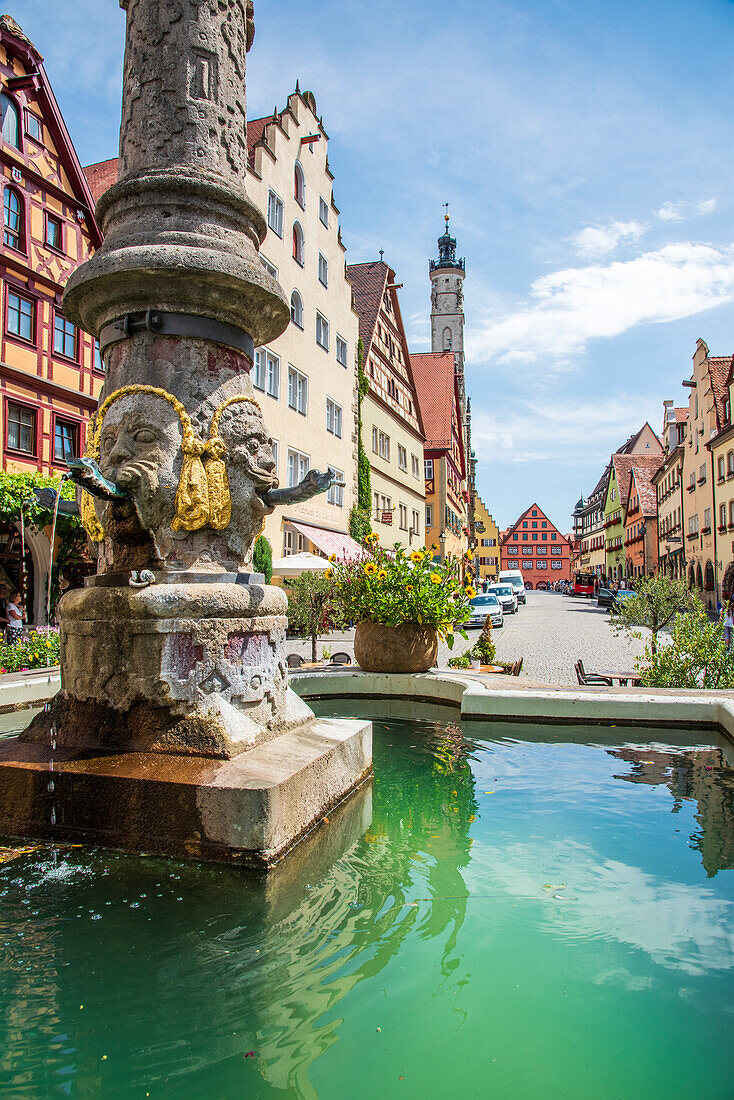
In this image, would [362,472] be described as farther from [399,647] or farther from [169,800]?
[169,800]

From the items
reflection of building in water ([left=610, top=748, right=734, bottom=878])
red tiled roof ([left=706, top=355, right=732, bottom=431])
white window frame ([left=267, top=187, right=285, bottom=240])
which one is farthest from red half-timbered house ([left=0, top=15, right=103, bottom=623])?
red tiled roof ([left=706, top=355, right=732, bottom=431])

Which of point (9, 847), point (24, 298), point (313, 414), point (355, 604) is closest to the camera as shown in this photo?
point (9, 847)

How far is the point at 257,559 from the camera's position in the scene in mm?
20328

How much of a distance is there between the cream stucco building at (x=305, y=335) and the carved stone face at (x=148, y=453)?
1812 centimetres

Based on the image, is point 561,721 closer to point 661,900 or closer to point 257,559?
point 661,900

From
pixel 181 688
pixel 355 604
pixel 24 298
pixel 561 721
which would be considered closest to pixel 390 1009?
pixel 181 688

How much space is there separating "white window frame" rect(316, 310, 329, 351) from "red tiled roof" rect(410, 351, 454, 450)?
25025mm

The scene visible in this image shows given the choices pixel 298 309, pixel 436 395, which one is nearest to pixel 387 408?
pixel 298 309

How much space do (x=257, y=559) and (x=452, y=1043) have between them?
18.7 m

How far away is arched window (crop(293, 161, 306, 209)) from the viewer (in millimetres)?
25152

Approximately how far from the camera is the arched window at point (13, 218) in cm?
1881

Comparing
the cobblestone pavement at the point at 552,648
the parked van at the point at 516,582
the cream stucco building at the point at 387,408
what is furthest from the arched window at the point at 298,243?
the parked van at the point at 516,582

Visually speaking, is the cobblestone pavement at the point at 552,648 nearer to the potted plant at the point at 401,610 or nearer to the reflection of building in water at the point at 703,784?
the potted plant at the point at 401,610

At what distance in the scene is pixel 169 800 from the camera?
3.02m
